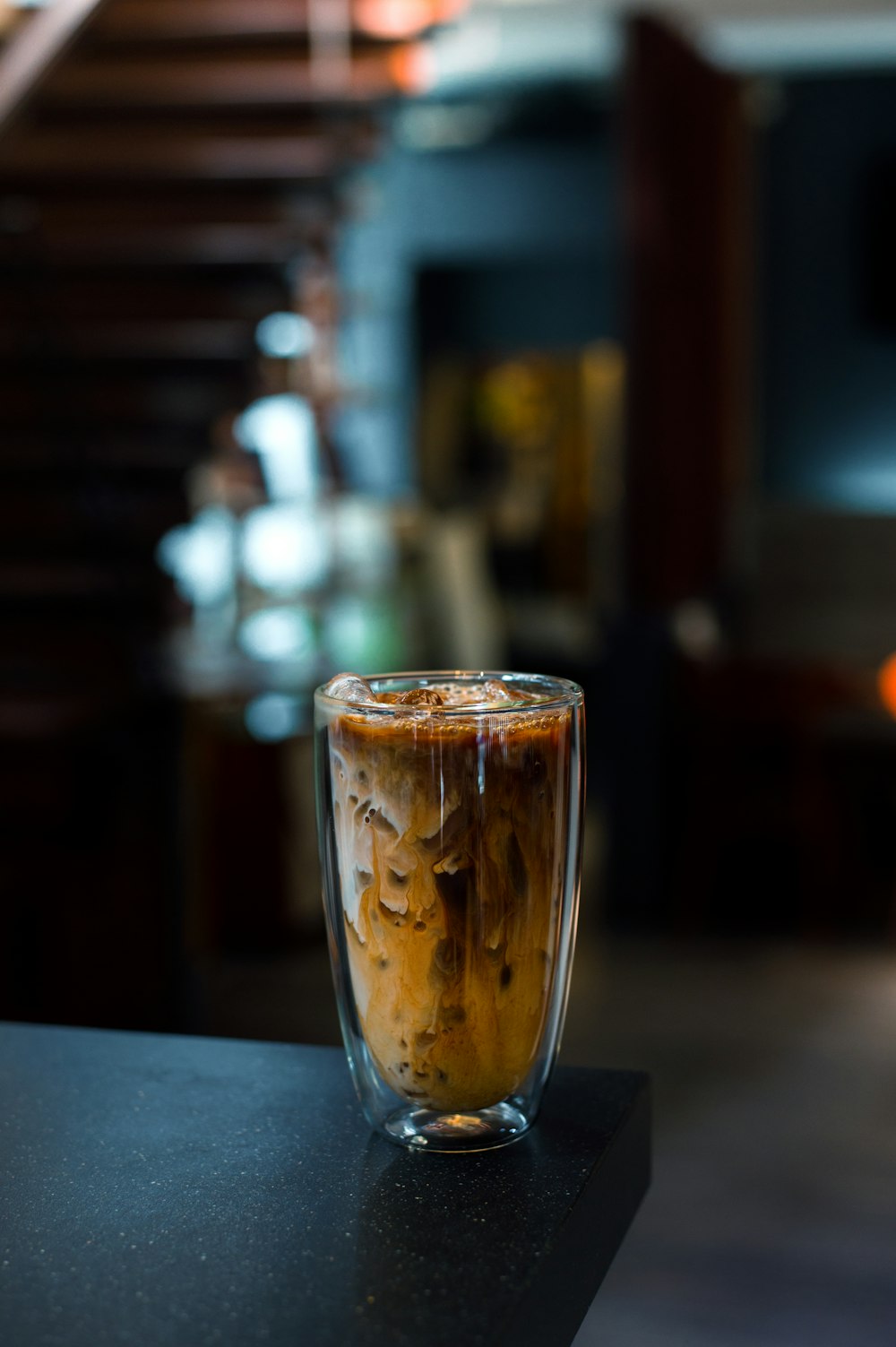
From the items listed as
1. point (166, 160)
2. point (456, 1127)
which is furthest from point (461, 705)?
point (166, 160)

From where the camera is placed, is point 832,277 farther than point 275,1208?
Yes

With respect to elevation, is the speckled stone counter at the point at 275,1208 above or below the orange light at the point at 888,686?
above

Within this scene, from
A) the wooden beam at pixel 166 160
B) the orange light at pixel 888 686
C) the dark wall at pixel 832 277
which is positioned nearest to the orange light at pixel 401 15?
→ the wooden beam at pixel 166 160

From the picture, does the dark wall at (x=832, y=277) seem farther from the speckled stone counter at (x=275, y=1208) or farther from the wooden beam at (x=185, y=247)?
the speckled stone counter at (x=275, y=1208)

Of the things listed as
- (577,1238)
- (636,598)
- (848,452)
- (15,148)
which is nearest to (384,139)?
(15,148)

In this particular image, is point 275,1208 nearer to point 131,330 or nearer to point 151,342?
point 151,342

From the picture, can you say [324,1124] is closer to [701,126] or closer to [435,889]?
[435,889]

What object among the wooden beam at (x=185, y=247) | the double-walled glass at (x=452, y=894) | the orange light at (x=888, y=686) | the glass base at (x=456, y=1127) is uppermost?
the wooden beam at (x=185, y=247)

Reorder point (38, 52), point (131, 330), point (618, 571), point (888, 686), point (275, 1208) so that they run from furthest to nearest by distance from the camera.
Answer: point (618, 571) < point (888, 686) < point (131, 330) < point (38, 52) < point (275, 1208)
